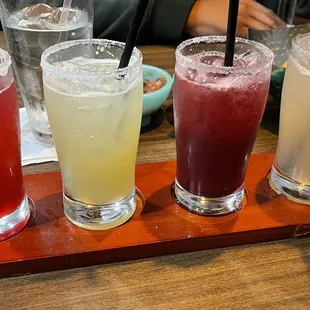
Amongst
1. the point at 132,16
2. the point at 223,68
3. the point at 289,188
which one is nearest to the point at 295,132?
the point at 289,188

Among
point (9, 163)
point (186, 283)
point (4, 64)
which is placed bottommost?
point (186, 283)

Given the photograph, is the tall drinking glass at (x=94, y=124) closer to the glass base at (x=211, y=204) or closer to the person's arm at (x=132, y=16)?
the glass base at (x=211, y=204)

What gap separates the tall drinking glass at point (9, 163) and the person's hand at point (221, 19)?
1372 millimetres

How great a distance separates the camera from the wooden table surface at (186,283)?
2.25 feet

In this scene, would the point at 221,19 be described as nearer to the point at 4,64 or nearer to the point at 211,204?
the point at 211,204

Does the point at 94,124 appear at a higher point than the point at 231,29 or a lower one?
lower

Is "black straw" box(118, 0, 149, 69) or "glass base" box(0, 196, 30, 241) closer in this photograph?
"black straw" box(118, 0, 149, 69)

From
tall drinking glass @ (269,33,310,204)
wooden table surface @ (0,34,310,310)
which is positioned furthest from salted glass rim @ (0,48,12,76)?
tall drinking glass @ (269,33,310,204)

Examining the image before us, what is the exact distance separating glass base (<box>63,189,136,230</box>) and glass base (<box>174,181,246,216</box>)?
0.39 ft

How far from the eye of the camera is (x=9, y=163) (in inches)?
30.5

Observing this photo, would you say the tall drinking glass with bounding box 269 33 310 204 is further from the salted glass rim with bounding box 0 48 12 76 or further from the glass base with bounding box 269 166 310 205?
the salted glass rim with bounding box 0 48 12 76

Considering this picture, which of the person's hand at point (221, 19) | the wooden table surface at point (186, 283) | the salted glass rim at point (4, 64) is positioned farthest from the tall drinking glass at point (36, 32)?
the person's hand at point (221, 19)

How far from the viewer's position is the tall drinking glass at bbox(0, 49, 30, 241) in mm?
724

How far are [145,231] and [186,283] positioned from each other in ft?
0.41
